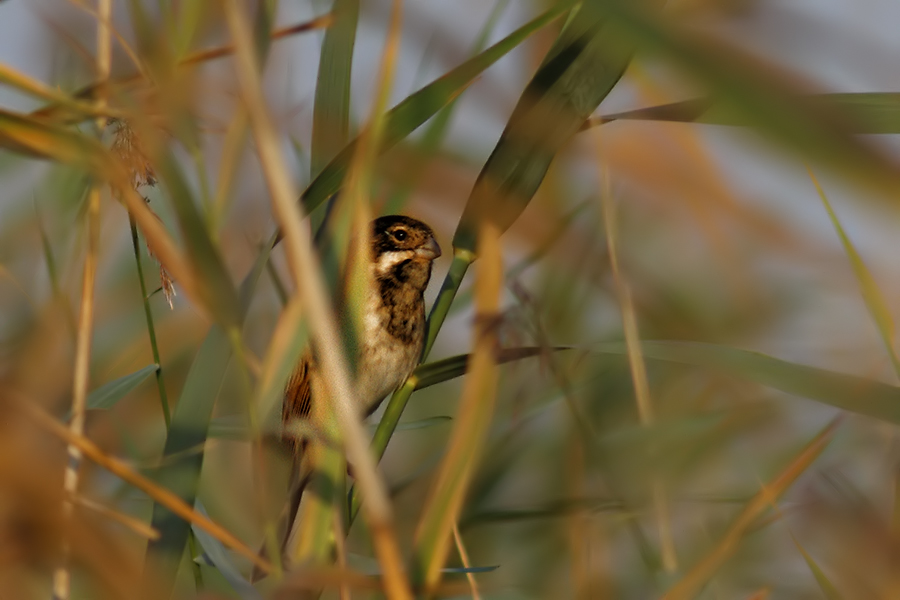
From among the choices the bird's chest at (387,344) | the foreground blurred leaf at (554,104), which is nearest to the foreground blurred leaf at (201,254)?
the foreground blurred leaf at (554,104)

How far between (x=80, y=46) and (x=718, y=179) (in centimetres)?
127

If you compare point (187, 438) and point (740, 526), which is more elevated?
point (187, 438)

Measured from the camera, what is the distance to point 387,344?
3.26 metres

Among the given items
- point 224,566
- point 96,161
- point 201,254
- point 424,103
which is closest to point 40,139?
point 96,161

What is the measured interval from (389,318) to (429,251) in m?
0.29

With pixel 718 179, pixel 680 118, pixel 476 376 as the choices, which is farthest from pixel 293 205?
pixel 680 118

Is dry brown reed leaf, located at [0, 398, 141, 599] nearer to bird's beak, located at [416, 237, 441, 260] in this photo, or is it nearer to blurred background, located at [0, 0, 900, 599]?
blurred background, located at [0, 0, 900, 599]

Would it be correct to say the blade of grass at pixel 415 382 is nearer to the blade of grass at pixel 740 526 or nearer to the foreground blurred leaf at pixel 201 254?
the blade of grass at pixel 740 526

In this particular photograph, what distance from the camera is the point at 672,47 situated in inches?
26.1

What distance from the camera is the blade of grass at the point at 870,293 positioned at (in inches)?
56.9

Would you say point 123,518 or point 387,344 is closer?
point 123,518

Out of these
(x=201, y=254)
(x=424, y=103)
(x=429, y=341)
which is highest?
(x=424, y=103)

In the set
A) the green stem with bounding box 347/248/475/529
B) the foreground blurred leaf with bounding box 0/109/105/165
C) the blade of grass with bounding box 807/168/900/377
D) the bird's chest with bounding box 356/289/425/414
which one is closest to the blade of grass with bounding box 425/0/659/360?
the green stem with bounding box 347/248/475/529

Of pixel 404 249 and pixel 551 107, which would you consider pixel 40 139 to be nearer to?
pixel 551 107
